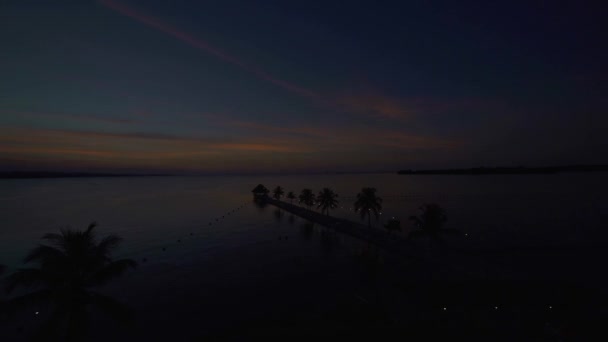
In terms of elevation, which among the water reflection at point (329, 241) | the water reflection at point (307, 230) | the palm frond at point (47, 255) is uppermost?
the palm frond at point (47, 255)

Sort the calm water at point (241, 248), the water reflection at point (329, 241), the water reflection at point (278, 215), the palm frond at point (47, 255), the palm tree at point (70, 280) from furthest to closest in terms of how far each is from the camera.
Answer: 1. the water reflection at point (278, 215)
2. the water reflection at point (329, 241)
3. the calm water at point (241, 248)
4. the palm frond at point (47, 255)
5. the palm tree at point (70, 280)

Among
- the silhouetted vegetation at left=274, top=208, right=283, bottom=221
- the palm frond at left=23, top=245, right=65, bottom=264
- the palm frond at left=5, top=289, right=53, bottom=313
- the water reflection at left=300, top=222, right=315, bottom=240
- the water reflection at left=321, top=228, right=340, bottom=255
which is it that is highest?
the palm frond at left=23, top=245, right=65, bottom=264

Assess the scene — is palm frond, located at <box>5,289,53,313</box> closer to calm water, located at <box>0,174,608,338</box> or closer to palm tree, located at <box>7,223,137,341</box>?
palm tree, located at <box>7,223,137,341</box>

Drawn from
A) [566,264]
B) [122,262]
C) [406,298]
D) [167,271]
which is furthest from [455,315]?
[167,271]

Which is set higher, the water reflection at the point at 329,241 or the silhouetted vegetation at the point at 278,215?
the water reflection at the point at 329,241

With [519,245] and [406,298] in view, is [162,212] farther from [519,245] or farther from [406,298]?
[519,245]

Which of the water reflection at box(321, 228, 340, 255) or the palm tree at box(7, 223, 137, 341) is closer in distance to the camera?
the palm tree at box(7, 223, 137, 341)

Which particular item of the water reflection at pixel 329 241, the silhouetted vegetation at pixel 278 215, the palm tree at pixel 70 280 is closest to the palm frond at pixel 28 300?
the palm tree at pixel 70 280

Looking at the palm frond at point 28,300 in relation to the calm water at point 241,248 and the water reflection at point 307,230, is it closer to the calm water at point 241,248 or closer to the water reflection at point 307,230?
the calm water at point 241,248

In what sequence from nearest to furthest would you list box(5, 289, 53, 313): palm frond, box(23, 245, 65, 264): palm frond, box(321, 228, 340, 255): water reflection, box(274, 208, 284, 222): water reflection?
box(5, 289, 53, 313): palm frond
box(23, 245, 65, 264): palm frond
box(321, 228, 340, 255): water reflection
box(274, 208, 284, 222): water reflection

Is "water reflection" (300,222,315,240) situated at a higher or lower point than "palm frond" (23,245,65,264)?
lower

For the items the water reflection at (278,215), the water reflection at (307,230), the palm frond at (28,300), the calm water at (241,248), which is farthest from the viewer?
the water reflection at (278,215)

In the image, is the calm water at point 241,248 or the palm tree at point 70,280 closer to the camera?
the palm tree at point 70,280

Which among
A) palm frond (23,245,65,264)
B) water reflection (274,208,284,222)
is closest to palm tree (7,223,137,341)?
palm frond (23,245,65,264)
